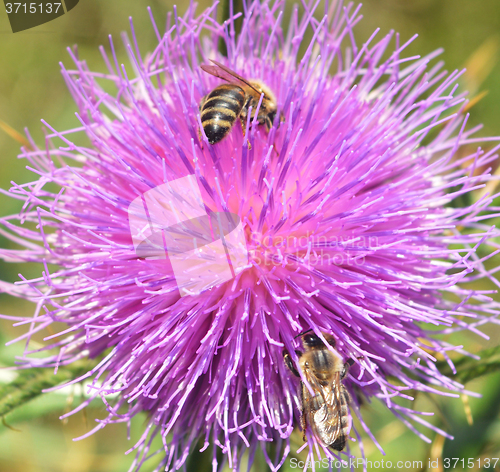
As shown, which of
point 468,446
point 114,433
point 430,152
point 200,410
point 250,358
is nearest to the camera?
point 250,358

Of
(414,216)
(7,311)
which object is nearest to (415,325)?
(414,216)

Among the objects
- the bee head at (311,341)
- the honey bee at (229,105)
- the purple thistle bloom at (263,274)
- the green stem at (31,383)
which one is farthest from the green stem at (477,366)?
the green stem at (31,383)

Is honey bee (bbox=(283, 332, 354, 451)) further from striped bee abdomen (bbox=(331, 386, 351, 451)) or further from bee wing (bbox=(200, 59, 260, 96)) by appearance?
bee wing (bbox=(200, 59, 260, 96))

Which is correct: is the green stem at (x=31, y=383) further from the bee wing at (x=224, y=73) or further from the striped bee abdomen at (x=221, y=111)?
the bee wing at (x=224, y=73)

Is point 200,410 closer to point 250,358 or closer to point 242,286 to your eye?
point 250,358

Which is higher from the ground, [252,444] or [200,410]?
[200,410]

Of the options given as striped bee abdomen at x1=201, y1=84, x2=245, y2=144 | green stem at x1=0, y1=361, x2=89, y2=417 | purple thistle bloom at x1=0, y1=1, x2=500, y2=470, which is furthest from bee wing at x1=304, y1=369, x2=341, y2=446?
green stem at x1=0, y1=361, x2=89, y2=417
